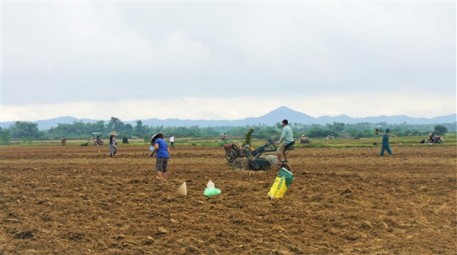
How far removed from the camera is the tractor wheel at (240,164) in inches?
724

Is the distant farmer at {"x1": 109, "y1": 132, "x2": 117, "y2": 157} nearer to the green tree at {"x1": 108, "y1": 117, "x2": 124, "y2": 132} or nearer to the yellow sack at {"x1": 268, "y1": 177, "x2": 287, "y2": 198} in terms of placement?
the yellow sack at {"x1": 268, "y1": 177, "x2": 287, "y2": 198}

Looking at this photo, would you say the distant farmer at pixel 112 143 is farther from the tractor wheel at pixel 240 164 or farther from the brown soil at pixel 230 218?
the brown soil at pixel 230 218

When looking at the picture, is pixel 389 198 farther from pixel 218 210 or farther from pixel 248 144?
pixel 248 144

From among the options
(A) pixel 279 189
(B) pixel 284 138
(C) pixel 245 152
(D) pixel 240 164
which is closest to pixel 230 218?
(A) pixel 279 189

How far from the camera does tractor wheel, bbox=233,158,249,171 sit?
60.3ft

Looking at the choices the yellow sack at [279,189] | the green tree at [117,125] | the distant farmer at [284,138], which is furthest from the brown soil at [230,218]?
the green tree at [117,125]

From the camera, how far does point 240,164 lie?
1855cm

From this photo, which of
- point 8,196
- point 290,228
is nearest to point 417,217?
point 290,228

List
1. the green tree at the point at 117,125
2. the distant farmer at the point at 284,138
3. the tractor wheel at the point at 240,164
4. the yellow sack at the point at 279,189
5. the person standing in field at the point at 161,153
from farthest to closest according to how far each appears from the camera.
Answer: the green tree at the point at 117,125, the tractor wheel at the point at 240,164, the distant farmer at the point at 284,138, the person standing in field at the point at 161,153, the yellow sack at the point at 279,189

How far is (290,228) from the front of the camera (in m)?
9.53

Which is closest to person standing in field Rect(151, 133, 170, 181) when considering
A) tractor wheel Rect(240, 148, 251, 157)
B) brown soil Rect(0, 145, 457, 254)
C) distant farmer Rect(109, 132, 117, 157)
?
brown soil Rect(0, 145, 457, 254)

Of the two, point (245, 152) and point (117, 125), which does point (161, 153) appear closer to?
point (245, 152)

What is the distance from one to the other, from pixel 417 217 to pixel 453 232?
3.80 feet

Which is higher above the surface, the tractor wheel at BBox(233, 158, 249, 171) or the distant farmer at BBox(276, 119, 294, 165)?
the distant farmer at BBox(276, 119, 294, 165)
